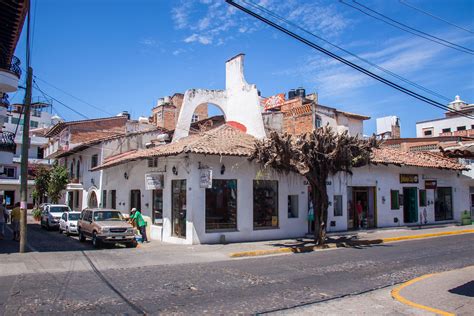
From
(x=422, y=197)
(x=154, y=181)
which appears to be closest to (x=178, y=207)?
(x=154, y=181)

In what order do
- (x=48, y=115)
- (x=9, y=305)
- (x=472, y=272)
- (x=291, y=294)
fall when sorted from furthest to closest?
1. (x=48, y=115)
2. (x=472, y=272)
3. (x=291, y=294)
4. (x=9, y=305)

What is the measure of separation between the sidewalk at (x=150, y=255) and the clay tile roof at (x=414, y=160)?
5175 mm

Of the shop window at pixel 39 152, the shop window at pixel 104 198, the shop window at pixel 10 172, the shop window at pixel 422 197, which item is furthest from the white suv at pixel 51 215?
the shop window at pixel 39 152

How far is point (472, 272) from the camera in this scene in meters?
10.4

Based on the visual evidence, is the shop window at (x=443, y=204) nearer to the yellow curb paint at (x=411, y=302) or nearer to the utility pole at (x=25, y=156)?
the yellow curb paint at (x=411, y=302)

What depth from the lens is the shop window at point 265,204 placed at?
63.9 ft

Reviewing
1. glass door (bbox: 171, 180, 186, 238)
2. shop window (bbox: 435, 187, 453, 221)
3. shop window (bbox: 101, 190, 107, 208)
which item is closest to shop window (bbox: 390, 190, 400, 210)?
shop window (bbox: 435, 187, 453, 221)

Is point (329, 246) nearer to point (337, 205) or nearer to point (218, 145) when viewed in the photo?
point (337, 205)

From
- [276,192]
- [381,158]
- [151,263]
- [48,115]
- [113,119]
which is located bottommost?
[151,263]

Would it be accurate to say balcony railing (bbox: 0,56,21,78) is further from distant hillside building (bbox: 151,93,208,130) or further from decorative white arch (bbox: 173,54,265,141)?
distant hillside building (bbox: 151,93,208,130)

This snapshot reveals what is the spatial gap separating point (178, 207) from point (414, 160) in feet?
53.8

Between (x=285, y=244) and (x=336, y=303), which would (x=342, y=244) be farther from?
(x=336, y=303)

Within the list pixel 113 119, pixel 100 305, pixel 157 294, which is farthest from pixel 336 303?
pixel 113 119

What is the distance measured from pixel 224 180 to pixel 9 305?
38.5 feet
